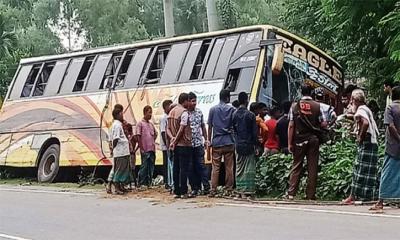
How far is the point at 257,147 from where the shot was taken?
45.2 ft

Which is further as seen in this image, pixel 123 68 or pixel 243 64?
pixel 123 68

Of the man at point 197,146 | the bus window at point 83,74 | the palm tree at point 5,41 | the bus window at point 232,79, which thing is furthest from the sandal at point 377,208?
the palm tree at point 5,41

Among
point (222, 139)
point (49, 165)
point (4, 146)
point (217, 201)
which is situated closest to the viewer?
point (217, 201)

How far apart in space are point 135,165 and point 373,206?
23.5 feet

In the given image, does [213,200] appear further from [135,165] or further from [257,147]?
[135,165]

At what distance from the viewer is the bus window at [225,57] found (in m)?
16.5

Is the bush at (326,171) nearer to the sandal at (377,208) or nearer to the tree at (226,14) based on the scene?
the sandal at (377,208)

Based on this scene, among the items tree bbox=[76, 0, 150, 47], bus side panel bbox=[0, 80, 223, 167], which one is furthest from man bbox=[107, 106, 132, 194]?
tree bbox=[76, 0, 150, 47]

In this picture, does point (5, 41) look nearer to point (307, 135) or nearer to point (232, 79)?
point (232, 79)

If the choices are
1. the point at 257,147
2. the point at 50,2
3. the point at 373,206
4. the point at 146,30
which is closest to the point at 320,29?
the point at 257,147

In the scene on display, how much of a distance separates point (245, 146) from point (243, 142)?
Answer: 0.25 feet

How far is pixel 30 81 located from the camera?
22.0 m

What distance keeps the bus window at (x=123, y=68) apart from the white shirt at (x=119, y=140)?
4.30m

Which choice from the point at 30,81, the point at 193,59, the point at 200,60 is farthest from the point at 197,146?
the point at 30,81
